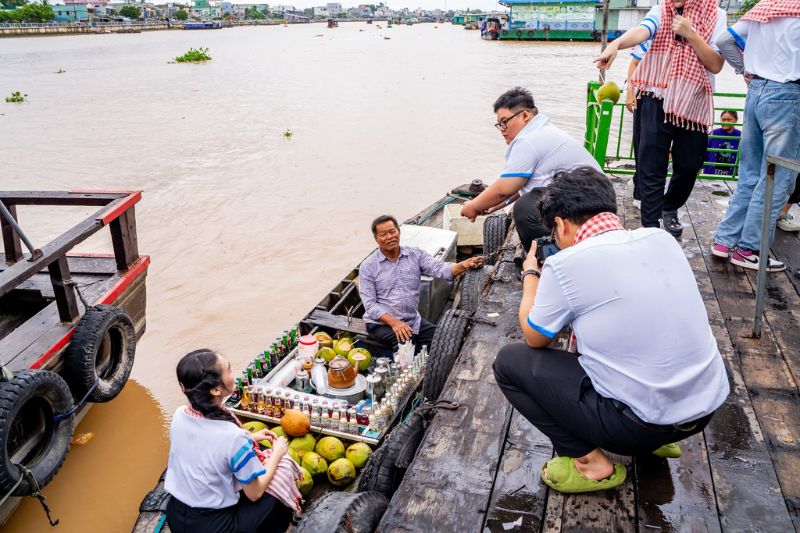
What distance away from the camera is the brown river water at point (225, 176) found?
5.75 metres

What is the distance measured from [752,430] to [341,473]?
2.25 m

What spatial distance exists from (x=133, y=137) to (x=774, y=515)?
18379 mm

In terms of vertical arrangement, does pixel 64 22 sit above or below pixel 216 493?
above

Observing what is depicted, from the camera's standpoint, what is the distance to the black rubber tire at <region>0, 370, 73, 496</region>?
134 inches

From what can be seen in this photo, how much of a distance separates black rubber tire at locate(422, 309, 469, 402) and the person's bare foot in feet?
4.39

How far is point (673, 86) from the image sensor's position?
4.04 metres

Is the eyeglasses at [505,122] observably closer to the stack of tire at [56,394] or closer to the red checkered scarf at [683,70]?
the red checkered scarf at [683,70]

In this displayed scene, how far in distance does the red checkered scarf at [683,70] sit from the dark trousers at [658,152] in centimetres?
8

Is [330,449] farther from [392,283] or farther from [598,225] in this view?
[598,225]

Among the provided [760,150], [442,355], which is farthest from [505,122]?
[760,150]

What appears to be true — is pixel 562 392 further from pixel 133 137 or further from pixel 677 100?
pixel 133 137

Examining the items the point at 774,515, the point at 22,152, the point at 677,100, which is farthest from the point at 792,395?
the point at 22,152

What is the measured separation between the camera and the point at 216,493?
2.57 metres

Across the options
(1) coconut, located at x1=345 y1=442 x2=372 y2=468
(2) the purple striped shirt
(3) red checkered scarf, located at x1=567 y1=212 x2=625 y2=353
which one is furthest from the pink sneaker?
(1) coconut, located at x1=345 y1=442 x2=372 y2=468
